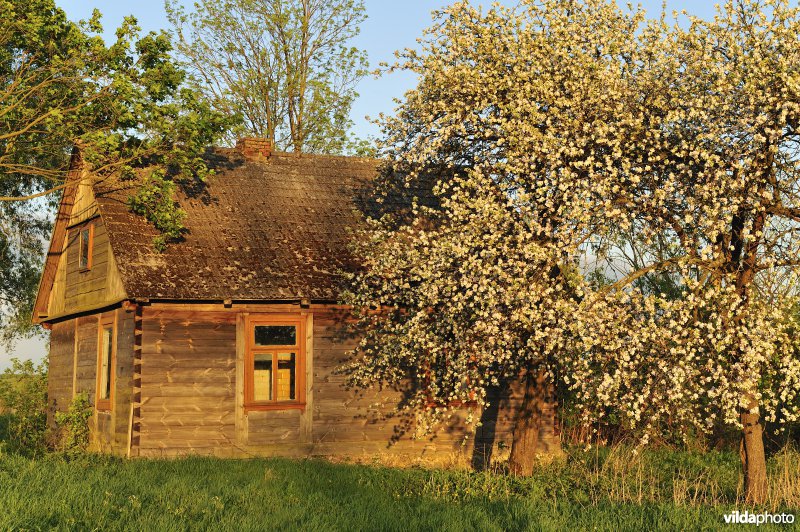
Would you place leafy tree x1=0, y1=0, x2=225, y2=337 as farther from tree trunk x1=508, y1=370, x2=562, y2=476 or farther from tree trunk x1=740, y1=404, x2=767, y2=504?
tree trunk x1=740, y1=404, x2=767, y2=504

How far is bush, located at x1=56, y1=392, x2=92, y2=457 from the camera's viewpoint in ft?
71.5

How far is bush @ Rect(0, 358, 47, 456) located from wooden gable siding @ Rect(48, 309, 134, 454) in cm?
131

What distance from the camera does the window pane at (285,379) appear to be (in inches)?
840

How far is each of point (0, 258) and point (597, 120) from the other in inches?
1109

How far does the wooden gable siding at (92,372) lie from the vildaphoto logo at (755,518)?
1353 cm

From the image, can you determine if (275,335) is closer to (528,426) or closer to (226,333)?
(226,333)

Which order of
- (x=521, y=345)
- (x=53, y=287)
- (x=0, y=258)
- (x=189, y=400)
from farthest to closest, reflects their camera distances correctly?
(x=0, y=258), (x=53, y=287), (x=189, y=400), (x=521, y=345)

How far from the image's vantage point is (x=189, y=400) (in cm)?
2020

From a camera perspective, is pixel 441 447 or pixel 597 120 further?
pixel 441 447

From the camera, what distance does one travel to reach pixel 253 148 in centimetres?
2577

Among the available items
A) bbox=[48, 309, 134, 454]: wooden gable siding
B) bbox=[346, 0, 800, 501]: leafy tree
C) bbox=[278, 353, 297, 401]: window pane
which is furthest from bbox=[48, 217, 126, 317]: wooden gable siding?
bbox=[346, 0, 800, 501]: leafy tree

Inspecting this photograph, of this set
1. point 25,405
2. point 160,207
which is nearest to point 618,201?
point 160,207

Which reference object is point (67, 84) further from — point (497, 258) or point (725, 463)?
point (725, 463)

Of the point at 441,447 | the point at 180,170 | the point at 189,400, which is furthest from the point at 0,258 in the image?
the point at 441,447
